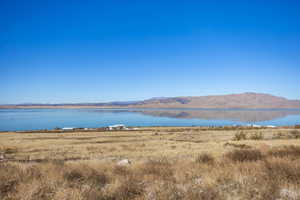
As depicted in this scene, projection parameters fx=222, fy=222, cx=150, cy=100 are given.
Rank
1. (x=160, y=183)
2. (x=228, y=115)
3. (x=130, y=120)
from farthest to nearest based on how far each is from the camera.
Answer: (x=228, y=115)
(x=130, y=120)
(x=160, y=183)

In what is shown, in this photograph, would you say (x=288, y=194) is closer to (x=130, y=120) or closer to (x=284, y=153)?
(x=284, y=153)

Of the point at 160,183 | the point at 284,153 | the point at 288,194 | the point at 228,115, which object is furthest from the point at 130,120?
the point at 288,194

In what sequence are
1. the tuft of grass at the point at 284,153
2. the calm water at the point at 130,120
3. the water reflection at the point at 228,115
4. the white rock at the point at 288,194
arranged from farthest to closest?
the water reflection at the point at 228,115, the calm water at the point at 130,120, the tuft of grass at the point at 284,153, the white rock at the point at 288,194

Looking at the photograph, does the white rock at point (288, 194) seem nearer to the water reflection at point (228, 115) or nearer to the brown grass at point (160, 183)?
the brown grass at point (160, 183)

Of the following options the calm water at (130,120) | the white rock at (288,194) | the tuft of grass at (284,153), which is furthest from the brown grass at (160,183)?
the calm water at (130,120)

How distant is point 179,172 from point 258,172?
2441mm

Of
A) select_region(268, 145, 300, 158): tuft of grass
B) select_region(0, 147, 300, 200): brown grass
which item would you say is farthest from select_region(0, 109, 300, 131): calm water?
select_region(0, 147, 300, 200): brown grass

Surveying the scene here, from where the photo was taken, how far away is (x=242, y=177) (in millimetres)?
6504

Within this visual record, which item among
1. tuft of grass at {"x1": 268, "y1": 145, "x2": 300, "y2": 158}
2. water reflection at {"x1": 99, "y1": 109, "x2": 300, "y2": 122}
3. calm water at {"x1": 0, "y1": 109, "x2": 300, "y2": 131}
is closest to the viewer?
tuft of grass at {"x1": 268, "y1": 145, "x2": 300, "y2": 158}

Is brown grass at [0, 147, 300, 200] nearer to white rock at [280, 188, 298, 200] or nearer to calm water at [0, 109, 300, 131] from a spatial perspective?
white rock at [280, 188, 298, 200]

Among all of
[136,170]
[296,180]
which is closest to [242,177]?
[296,180]

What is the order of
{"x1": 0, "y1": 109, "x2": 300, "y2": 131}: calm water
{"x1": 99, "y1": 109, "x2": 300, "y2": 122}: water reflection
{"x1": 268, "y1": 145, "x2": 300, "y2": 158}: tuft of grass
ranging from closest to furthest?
{"x1": 268, "y1": 145, "x2": 300, "y2": 158}: tuft of grass
{"x1": 0, "y1": 109, "x2": 300, "y2": 131}: calm water
{"x1": 99, "y1": 109, "x2": 300, "y2": 122}: water reflection

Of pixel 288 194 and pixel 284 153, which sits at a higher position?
pixel 288 194

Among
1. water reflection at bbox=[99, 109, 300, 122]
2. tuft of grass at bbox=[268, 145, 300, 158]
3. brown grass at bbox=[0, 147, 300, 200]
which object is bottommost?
water reflection at bbox=[99, 109, 300, 122]
